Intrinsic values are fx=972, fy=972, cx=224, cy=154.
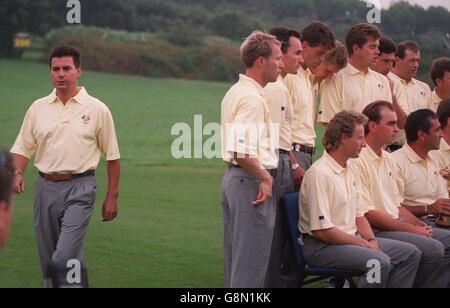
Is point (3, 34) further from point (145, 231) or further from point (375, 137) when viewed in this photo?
point (375, 137)

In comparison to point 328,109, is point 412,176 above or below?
below

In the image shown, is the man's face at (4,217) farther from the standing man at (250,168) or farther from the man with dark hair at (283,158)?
the man with dark hair at (283,158)

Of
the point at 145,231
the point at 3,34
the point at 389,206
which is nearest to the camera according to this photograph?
the point at 389,206

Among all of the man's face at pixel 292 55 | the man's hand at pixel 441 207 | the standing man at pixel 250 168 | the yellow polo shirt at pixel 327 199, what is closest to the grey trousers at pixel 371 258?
the yellow polo shirt at pixel 327 199

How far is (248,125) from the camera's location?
674 cm

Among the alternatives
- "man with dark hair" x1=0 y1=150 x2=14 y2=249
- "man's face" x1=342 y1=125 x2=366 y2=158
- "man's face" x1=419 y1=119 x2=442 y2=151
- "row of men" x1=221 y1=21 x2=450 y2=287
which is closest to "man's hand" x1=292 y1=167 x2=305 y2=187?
"row of men" x1=221 y1=21 x2=450 y2=287

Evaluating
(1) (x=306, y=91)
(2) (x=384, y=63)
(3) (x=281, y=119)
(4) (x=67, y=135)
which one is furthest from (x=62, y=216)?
(2) (x=384, y=63)

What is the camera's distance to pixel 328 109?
8.53 m

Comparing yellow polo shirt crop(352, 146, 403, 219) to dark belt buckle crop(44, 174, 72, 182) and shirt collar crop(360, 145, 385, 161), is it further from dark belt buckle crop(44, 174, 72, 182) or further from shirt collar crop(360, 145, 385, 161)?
dark belt buckle crop(44, 174, 72, 182)

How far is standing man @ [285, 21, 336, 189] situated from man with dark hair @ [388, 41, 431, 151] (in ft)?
5.67

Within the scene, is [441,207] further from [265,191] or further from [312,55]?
[265,191]

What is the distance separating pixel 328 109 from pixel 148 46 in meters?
33.1

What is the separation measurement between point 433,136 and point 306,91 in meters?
1.20

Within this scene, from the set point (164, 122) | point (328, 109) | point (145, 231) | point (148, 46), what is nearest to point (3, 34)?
point (148, 46)
